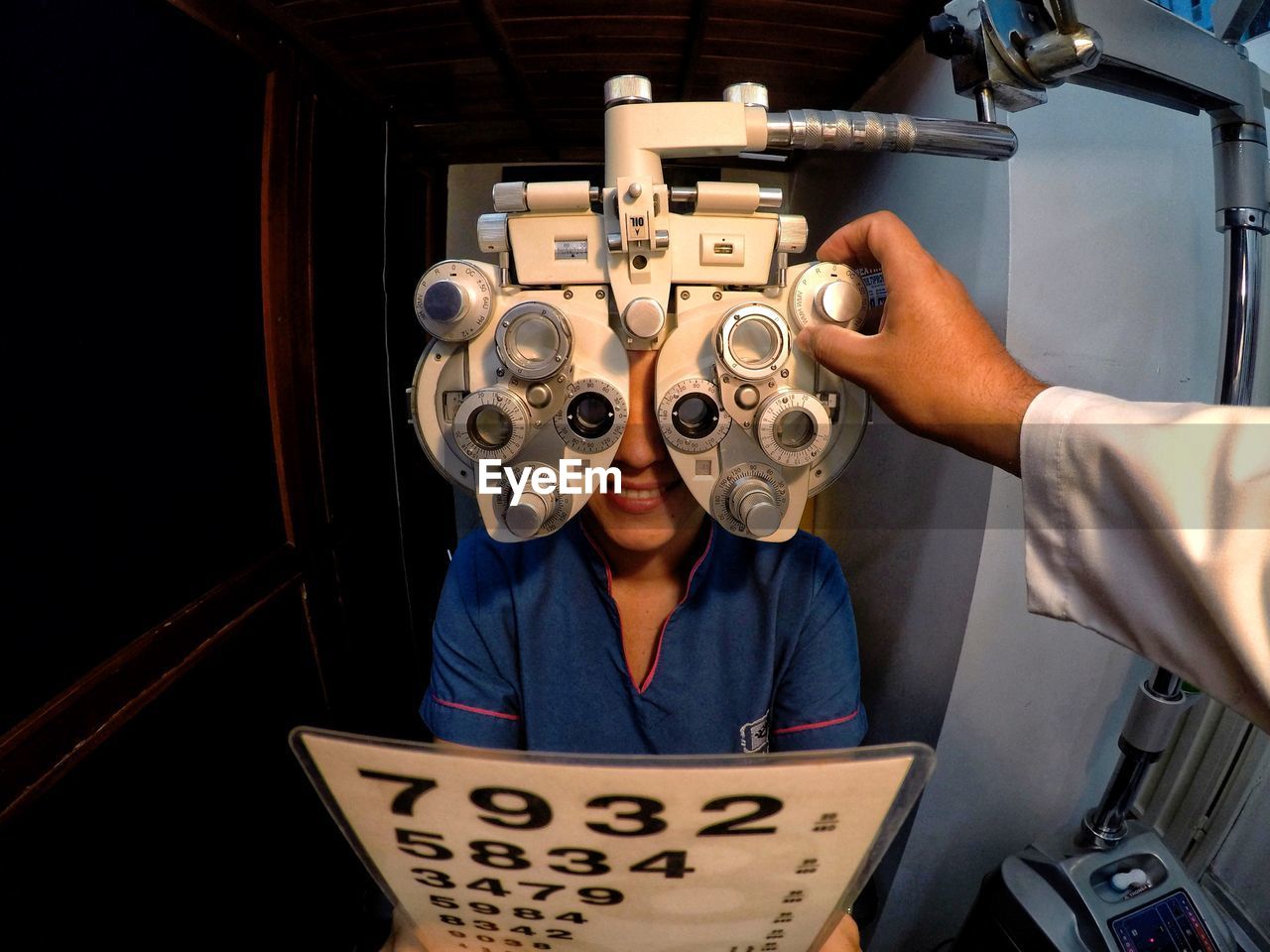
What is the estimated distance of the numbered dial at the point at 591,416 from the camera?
546 mm

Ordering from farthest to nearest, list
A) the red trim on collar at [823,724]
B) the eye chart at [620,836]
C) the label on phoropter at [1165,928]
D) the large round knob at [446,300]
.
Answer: the label on phoropter at [1165,928]
the red trim on collar at [823,724]
the large round knob at [446,300]
the eye chart at [620,836]

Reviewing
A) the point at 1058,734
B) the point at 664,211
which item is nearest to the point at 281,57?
the point at 664,211

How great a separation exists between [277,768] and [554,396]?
99cm

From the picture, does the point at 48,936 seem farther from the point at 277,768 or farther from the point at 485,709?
the point at 485,709

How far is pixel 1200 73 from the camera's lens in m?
0.64

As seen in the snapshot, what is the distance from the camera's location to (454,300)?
1.73 ft

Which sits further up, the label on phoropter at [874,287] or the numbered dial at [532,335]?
the label on phoropter at [874,287]

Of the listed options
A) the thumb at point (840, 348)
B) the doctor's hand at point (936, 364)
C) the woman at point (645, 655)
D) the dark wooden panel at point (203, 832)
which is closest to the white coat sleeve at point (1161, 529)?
the doctor's hand at point (936, 364)

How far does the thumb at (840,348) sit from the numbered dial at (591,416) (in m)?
0.20

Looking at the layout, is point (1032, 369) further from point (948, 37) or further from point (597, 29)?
point (597, 29)

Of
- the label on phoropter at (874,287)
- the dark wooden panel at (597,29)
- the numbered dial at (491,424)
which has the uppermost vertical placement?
the dark wooden panel at (597,29)

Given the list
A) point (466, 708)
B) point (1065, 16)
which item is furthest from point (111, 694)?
point (1065, 16)

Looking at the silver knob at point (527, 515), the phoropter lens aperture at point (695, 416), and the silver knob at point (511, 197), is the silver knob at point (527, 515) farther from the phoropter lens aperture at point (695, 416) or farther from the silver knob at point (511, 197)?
the silver knob at point (511, 197)

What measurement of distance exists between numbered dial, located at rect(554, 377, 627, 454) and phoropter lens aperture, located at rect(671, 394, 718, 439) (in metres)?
0.06
